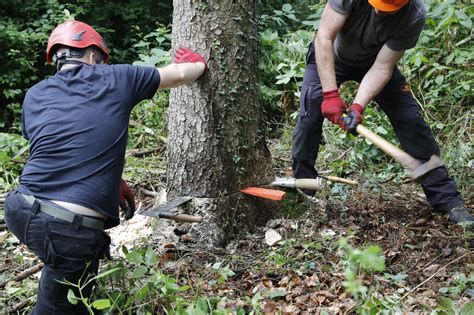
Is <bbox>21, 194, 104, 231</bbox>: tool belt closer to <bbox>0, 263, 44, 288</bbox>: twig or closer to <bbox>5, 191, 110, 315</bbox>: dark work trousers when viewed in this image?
<bbox>5, 191, 110, 315</bbox>: dark work trousers

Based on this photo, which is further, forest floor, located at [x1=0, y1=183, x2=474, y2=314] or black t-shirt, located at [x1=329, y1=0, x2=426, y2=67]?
black t-shirt, located at [x1=329, y1=0, x2=426, y2=67]

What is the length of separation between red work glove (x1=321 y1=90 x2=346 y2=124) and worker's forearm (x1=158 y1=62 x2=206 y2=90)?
33.2 inches

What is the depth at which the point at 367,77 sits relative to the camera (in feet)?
11.5

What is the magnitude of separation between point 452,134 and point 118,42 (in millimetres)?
5855

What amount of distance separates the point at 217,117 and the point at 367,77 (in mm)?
1057

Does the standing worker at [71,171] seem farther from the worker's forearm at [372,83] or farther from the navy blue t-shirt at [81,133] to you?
the worker's forearm at [372,83]

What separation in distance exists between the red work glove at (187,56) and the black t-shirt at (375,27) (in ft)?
3.04

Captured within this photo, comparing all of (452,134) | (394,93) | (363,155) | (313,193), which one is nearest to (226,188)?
(313,193)

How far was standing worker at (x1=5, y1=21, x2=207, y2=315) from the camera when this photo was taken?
255 centimetres

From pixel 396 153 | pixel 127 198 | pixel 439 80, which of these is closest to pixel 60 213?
pixel 127 198

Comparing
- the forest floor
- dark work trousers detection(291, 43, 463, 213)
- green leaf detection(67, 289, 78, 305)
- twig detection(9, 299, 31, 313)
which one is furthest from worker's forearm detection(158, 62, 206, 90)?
twig detection(9, 299, 31, 313)

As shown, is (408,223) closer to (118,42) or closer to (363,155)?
(363,155)

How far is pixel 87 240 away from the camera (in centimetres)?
258

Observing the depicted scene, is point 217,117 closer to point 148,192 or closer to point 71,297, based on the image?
point 148,192
